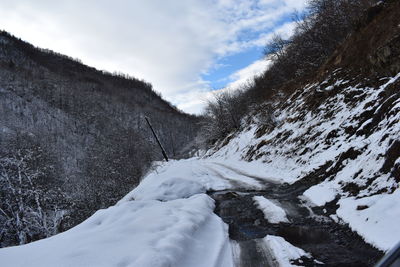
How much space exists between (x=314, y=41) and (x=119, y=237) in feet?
94.1

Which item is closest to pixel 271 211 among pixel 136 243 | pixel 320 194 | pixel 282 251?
pixel 320 194

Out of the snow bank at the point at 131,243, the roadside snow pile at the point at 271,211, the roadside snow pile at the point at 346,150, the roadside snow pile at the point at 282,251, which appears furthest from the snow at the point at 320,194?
the snow bank at the point at 131,243

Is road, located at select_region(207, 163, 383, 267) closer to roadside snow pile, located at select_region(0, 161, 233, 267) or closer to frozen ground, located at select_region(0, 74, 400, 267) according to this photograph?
frozen ground, located at select_region(0, 74, 400, 267)

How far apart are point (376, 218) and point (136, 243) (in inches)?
180

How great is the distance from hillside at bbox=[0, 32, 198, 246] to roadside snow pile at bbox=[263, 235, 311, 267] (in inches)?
900

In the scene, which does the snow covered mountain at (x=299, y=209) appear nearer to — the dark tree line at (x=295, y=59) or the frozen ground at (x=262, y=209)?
the frozen ground at (x=262, y=209)

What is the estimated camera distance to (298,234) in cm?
612

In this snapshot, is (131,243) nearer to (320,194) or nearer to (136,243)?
(136,243)

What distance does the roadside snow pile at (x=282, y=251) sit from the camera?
4.80m

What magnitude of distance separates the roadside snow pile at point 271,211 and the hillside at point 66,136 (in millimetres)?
20812

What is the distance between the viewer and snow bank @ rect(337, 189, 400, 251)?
4.57 meters

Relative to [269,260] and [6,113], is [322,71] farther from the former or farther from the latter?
[6,113]

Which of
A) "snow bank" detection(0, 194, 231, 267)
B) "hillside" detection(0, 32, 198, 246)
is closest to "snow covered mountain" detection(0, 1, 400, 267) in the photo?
"snow bank" detection(0, 194, 231, 267)

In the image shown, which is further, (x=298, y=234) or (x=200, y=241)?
Result: (x=298, y=234)
